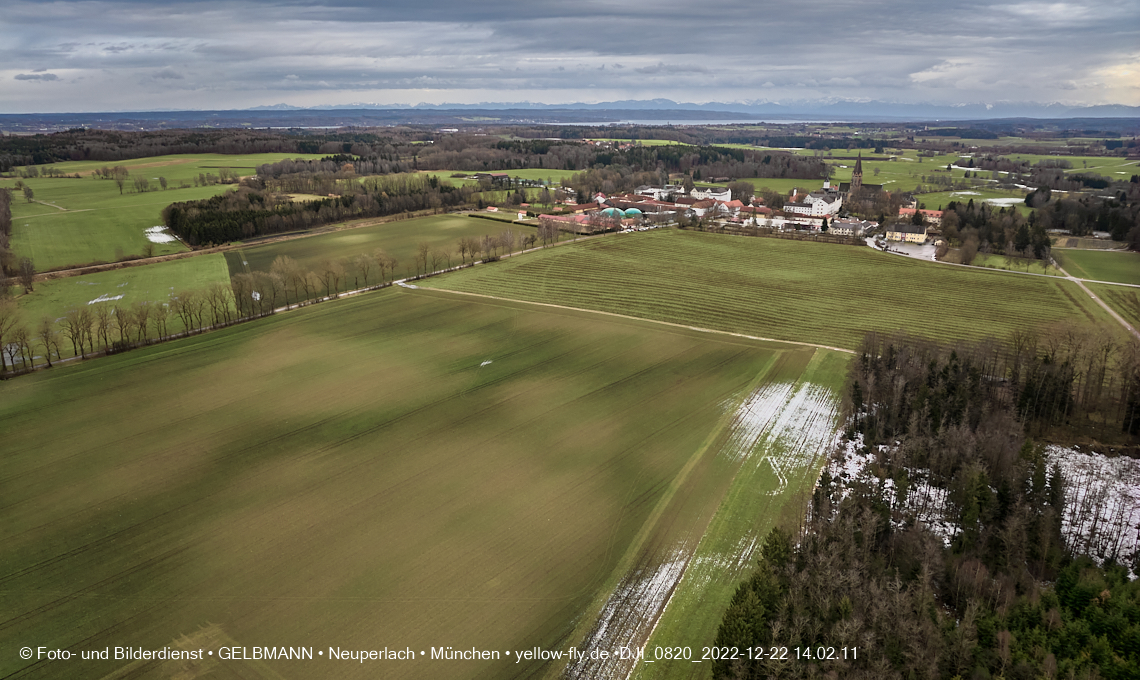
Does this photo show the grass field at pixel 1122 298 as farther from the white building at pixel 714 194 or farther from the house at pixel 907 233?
the white building at pixel 714 194

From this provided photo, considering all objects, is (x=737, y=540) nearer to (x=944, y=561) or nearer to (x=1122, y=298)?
(x=944, y=561)

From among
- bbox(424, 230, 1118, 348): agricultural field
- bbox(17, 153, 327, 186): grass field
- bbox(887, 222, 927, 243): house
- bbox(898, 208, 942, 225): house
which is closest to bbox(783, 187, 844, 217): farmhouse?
bbox(898, 208, 942, 225): house

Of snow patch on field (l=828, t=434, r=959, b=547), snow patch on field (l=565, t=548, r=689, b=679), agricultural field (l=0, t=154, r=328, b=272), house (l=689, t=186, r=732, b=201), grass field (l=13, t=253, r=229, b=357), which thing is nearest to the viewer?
snow patch on field (l=565, t=548, r=689, b=679)

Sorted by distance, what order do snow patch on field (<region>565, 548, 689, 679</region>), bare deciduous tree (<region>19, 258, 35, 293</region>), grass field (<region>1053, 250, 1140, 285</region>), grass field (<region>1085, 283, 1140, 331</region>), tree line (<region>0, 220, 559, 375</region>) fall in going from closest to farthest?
snow patch on field (<region>565, 548, 689, 679</region>)
tree line (<region>0, 220, 559, 375</region>)
grass field (<region>1085, 283, 1140, 331</region>)
bare deciduous tree (<region>19, 258, 35, 293</region>)
grass field (<region>1053, 250, 1140, 285</region>)

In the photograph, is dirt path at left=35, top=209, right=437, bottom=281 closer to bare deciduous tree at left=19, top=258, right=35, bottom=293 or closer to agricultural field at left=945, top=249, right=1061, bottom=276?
bare deciduous tree at left=19, top=258, right=35, bottom=293

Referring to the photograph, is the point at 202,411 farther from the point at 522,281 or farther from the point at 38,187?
the point at 38,187

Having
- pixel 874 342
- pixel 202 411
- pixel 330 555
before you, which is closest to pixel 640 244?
pixel 874 342

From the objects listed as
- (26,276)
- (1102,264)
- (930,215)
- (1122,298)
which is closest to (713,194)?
(930,215)
